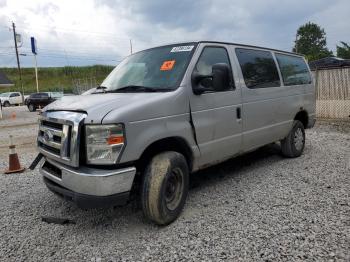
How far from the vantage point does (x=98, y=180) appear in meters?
3.06

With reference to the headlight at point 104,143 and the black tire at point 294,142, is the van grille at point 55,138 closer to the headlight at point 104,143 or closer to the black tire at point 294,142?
the headlight at point 104,143

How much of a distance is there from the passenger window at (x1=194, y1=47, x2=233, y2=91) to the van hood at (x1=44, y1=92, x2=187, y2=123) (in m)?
0.57

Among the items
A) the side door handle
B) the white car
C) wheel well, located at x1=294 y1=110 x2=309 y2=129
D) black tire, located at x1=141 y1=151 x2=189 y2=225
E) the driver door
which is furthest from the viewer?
the white car

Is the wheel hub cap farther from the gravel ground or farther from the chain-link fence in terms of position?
the chain-link fence

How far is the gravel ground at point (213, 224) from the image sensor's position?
310 centimetres

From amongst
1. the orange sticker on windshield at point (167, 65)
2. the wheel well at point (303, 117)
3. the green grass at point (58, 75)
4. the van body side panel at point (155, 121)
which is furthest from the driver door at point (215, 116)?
the green grass at point (58, 75)

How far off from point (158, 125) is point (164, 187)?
0.68 metres

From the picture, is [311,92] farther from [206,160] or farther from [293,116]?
[206,160]

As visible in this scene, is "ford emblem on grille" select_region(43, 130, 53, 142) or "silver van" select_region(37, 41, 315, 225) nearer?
"silver van" select_region(37, 41, 315, 225)

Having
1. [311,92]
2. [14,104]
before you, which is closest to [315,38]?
[14,104]

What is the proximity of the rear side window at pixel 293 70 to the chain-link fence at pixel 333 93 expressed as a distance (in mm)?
5343

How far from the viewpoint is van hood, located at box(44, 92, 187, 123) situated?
10.4ft

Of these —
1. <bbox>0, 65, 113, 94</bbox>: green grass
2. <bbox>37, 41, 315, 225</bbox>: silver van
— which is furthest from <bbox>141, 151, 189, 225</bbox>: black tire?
<bbox>0, 65, 113, 94</bbox>: green grass

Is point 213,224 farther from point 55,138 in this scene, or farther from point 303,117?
point 303,117
